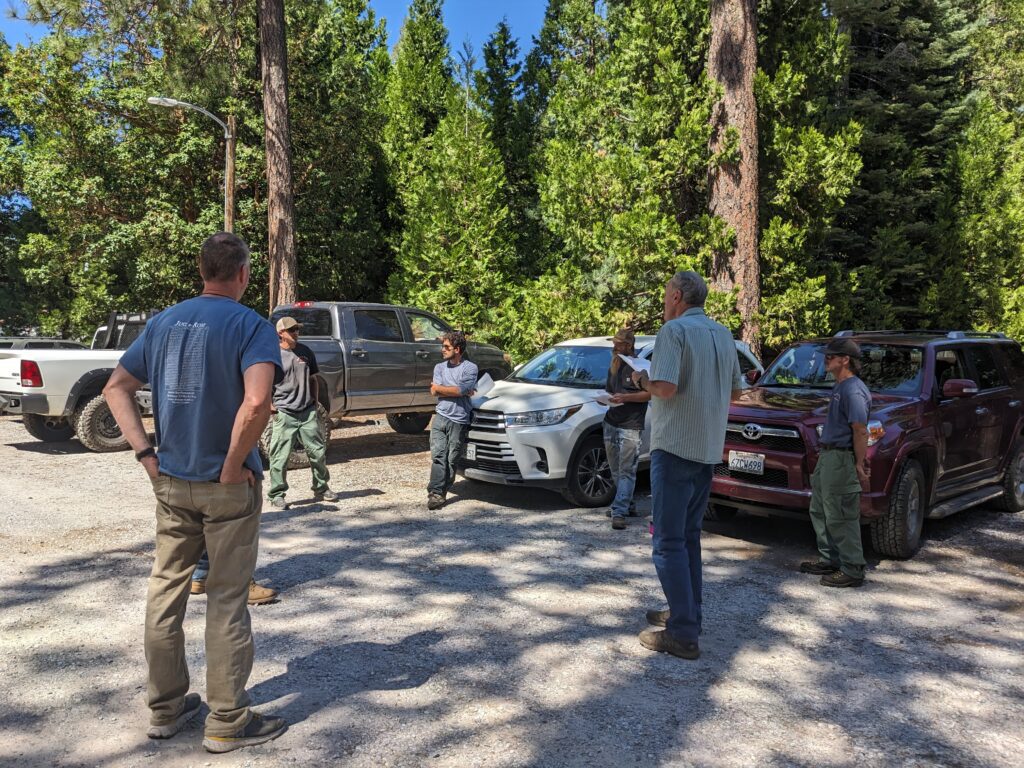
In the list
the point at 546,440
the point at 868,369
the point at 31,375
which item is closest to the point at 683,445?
the point at 546,440

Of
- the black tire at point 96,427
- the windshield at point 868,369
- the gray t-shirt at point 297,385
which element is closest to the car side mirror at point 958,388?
the windshield at point 868,369

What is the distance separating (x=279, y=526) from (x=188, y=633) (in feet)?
9.30

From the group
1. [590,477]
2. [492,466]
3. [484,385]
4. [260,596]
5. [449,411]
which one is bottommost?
[260,596]

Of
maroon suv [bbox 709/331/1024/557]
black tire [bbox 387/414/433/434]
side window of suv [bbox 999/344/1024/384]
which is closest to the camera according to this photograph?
maroon suv [bbox 709/331/1024/557]

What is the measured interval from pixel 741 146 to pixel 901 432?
25.1ft

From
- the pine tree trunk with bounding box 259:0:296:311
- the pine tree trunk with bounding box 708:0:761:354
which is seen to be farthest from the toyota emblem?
the pine tree trunk with bounding box 259:0:296:311

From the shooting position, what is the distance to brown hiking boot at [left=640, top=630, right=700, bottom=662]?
450 centimetres

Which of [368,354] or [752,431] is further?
Result: [368,354]

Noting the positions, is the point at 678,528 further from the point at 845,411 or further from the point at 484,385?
the point at 484,385

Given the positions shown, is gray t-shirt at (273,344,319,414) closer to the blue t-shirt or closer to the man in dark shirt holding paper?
the man in dark shirt holding paper

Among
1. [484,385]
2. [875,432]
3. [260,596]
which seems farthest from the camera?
[484,385]

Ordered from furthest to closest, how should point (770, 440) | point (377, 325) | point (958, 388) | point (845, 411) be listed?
point (377, 325)
point (958, 388)
point (770, 440)
point (845, 411)

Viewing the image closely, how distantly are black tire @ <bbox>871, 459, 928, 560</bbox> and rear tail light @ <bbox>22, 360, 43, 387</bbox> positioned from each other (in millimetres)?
10444

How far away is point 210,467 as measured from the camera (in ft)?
10.8
